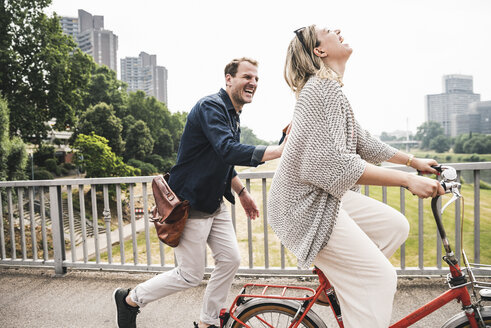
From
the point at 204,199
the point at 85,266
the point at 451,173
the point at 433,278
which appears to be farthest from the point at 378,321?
the point at 85,266

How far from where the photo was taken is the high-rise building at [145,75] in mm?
130125

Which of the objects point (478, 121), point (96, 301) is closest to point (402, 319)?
point (96, 301)

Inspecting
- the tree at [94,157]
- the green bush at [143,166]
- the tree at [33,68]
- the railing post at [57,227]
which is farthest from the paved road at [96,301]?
A: the green bush at [143,166]

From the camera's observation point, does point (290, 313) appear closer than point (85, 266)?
Yes

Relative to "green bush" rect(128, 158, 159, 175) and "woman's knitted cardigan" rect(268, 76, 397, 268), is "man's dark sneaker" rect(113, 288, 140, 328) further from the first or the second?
"green bush" rect(128, 158, 159, 175)

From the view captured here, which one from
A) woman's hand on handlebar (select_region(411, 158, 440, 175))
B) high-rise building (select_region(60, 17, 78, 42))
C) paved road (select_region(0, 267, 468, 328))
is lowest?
paved road (select_region(0, 267, 468, 328))

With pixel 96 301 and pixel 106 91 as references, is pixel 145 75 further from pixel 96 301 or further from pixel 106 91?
pixel 96 301

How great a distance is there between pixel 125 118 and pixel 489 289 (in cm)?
6010

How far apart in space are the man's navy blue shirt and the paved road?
1.25 m

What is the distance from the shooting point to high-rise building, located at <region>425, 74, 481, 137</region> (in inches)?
3986

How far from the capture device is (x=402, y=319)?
1.79 m

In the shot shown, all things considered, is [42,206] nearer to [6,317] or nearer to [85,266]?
[85,266]

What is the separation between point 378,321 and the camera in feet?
5.17

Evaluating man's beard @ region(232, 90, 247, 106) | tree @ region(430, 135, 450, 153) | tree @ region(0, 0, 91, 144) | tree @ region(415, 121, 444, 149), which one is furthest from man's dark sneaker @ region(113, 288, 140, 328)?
tree @ region(415, 121, 444, 149)
